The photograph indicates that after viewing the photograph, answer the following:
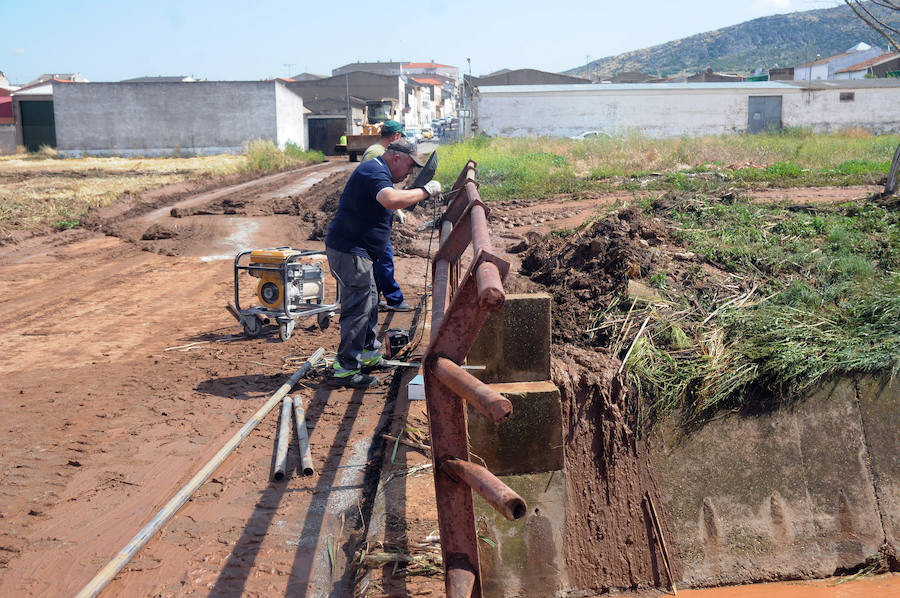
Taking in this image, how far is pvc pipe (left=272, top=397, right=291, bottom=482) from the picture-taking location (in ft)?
15.5

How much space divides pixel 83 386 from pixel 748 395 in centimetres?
532

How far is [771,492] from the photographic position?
439 cm

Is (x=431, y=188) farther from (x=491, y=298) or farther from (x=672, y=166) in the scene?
(x=672, y=166)

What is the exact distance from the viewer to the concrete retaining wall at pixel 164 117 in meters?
41.5

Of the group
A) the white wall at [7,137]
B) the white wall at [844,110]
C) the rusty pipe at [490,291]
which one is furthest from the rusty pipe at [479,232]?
the white wall at [7,137]

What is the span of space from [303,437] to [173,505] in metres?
1.10

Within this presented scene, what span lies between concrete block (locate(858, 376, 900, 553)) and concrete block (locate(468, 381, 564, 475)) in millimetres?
2057

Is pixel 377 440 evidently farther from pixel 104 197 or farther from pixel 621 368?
pixel 104 197

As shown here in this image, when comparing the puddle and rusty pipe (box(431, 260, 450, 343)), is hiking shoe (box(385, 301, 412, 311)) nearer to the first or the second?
rusty pipe (box(431, 260, 450, 343))

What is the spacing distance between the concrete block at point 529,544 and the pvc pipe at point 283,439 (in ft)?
4.70

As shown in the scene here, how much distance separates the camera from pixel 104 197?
2023 cm

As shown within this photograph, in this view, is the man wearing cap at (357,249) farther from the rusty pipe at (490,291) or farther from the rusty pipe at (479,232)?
the rusty pipe at (490,291)

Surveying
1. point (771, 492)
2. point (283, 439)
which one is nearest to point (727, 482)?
point (771, 492)

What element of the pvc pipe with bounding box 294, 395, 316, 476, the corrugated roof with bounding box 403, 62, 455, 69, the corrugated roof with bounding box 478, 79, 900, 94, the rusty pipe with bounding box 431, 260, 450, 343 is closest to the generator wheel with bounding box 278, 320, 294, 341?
the pvc pipe with bounding box 294, 395, 316, 476
